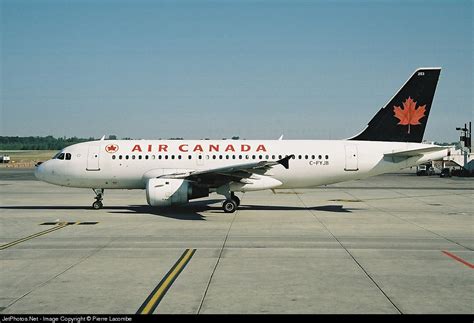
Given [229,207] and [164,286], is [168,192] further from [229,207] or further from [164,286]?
[164,286]

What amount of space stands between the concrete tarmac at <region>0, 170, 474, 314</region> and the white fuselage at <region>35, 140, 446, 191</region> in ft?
6.01

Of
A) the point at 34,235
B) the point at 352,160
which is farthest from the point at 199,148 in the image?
the point at 34,235

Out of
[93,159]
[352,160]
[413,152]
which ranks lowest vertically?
[352,160]

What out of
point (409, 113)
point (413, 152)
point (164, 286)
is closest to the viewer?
point (164, 286)

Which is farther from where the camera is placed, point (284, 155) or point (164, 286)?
point (284, 155)

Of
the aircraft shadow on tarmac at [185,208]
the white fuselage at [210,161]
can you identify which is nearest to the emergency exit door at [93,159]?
the white fuselage at [210,161]

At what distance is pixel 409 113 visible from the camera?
2653 cm

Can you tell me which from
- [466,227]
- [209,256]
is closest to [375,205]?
[466,227]

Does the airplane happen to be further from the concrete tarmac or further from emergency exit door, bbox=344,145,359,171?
the concrete tarmac

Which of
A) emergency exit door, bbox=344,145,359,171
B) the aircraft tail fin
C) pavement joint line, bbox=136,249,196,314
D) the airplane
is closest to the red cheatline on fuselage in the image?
the airplane

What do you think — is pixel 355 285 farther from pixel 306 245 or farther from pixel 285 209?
pixel 285 209

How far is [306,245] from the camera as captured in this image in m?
16.1

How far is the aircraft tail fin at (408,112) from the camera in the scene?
1032 inches

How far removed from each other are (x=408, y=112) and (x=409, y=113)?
0.27 ft
